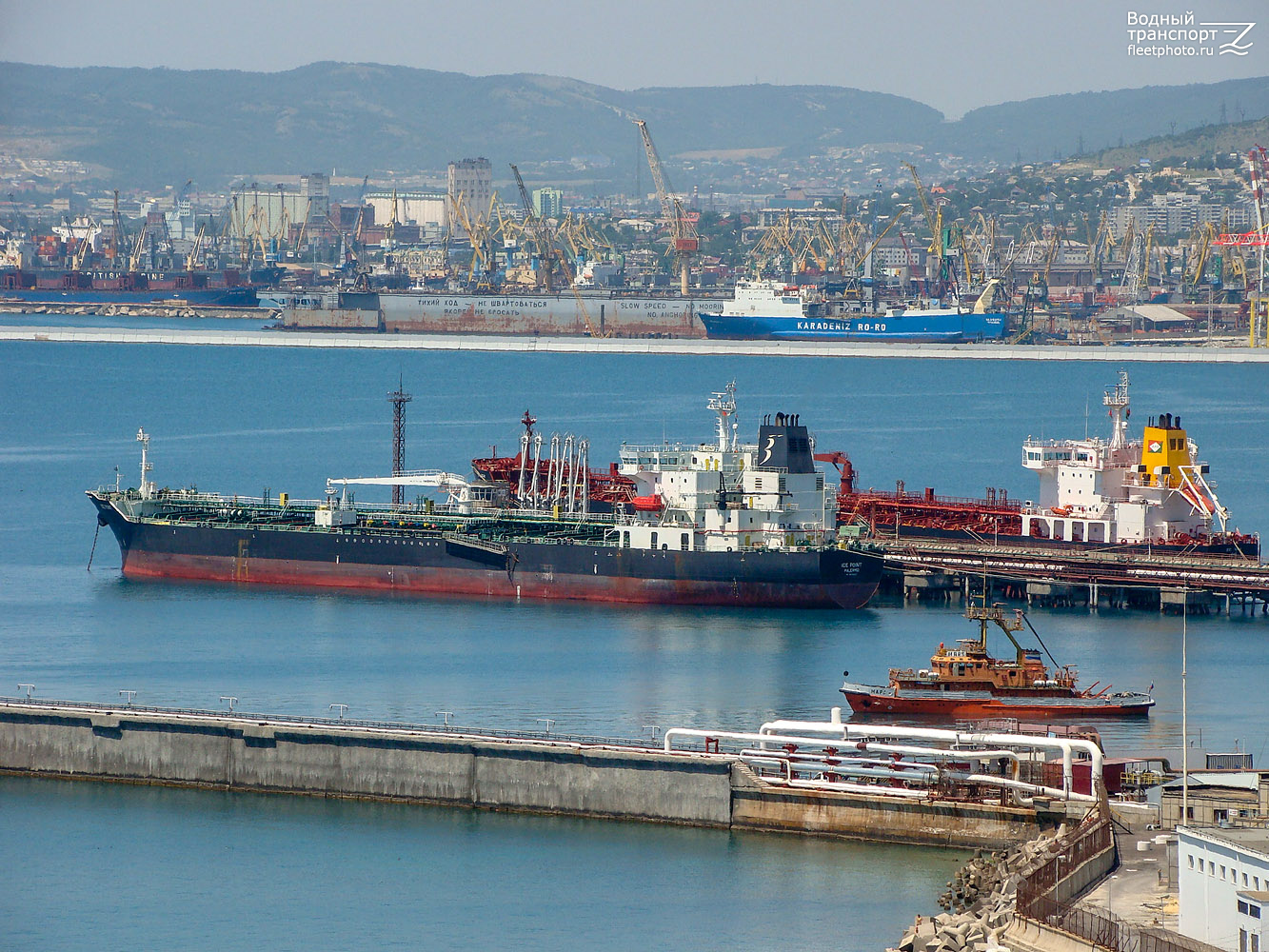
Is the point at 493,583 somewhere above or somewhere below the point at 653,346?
below

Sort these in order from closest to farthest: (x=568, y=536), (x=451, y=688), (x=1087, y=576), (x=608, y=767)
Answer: (x=608, y=767) < (x=451, y=688) < (x=1087, y=576) < (x=568, y=536)

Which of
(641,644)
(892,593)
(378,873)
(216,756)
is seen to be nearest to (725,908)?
(378,873)

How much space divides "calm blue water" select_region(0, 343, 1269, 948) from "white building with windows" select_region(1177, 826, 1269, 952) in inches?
178

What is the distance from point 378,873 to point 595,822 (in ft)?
8.60

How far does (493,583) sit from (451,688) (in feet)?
30.8

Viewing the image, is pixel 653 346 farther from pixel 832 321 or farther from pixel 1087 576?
pixel 1087 576

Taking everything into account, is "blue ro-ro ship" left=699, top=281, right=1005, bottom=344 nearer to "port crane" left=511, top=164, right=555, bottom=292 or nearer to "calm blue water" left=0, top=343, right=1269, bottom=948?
"port crane" left=511, top=164, right=555, bottom=292

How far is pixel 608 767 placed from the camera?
2398cm

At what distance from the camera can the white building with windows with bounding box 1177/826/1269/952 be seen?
15.3 meters

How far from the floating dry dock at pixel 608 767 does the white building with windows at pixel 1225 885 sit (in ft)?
18.2

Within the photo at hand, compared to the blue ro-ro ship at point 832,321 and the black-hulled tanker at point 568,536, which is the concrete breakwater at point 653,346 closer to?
the blue ro-ro ship at point 832,321

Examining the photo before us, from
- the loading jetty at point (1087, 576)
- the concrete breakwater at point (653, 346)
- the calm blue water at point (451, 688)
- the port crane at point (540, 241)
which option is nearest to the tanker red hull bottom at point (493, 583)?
the calm blue water at point (451, 688)

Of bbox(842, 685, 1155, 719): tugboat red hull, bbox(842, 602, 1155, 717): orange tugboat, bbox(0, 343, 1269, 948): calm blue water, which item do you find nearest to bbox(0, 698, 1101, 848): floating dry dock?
bbox(0, 343, 1269, 948): calm blue water

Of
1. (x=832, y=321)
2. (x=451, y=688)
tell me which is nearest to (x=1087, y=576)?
(x=451, y=688)
